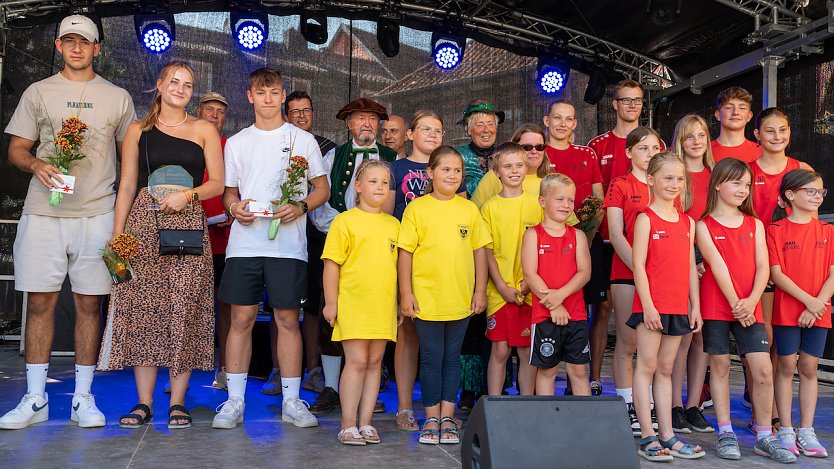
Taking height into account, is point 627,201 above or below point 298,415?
above

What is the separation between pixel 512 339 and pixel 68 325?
4.40 m

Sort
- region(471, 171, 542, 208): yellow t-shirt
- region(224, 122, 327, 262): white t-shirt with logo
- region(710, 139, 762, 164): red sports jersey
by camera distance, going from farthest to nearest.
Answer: region(710, 139, 762, 164): red sports jersey, region(471, 171, 542, 208): yellow t-shirt, region(224, 122, 327, 262): white t-shirt with logo

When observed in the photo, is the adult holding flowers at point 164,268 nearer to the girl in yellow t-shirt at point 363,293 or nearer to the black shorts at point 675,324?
the girl in yellow t-shirt at point 363,293

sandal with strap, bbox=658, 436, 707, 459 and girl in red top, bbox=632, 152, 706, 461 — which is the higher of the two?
girl in red top, bbox=632, 152, 706, 461

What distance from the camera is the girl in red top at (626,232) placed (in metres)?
3.85

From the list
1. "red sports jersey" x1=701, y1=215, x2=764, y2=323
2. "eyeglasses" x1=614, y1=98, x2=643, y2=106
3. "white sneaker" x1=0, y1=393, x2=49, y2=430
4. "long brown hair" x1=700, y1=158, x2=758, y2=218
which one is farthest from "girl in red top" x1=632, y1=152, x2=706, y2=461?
"white sneaker" x1=0, y1=393, x2=49, y2=430

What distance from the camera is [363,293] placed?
11.8ft

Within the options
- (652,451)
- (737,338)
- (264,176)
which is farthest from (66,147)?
(737,338)

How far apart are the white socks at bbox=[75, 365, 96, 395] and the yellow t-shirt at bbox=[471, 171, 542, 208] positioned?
215 cm

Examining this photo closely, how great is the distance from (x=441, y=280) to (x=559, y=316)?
570 millimetres

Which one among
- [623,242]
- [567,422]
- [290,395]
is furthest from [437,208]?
[567,422]

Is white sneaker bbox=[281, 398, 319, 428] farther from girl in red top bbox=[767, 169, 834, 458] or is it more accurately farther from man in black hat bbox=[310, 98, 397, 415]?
girl in red top bbox=[767, 169, 834, 458]

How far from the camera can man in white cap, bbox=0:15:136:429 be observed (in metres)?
3.77

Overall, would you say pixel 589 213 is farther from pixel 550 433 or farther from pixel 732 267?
pixel 550 433
